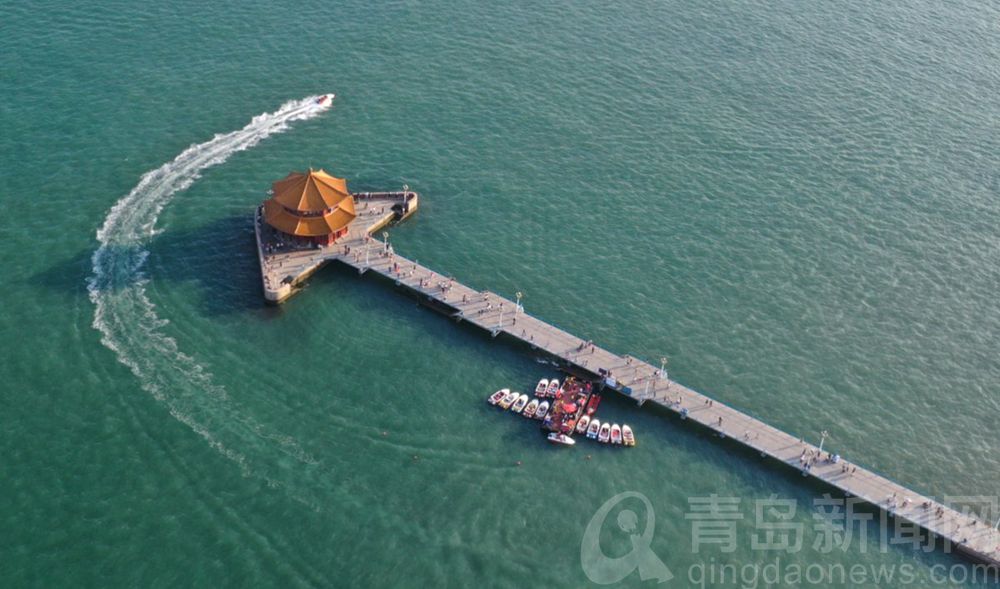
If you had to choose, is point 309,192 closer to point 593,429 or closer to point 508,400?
point 508,400

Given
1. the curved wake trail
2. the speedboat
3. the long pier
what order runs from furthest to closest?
the speedboat < the curved wake trail < the long pier

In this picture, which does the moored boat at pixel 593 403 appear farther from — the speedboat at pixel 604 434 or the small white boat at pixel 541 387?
the small white boat at pixel 541 387

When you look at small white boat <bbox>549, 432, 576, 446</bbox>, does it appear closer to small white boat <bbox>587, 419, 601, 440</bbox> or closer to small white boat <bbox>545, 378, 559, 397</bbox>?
small white boat <bbox>587, 419, 601, 440</bbox>

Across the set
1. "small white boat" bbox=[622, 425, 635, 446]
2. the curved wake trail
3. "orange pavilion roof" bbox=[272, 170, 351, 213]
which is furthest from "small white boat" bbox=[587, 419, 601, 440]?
"orange pavilion roof" bbox=[272, 170, 351, 213]

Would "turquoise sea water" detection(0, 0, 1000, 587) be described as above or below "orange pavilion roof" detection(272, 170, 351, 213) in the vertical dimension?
below

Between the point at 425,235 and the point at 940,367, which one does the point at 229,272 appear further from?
the point at 940,367
